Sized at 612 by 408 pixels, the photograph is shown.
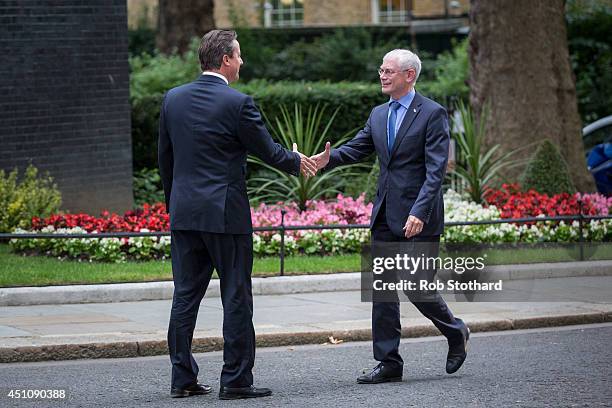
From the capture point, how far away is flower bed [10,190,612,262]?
12.6m

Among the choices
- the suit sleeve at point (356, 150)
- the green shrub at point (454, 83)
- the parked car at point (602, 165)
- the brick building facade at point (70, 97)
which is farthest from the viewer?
the green shrub at point (454, 83)

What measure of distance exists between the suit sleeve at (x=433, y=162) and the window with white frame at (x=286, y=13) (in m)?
33.6

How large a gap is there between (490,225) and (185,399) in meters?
6.99

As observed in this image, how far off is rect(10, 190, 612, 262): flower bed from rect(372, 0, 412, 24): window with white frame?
Result: 26.3m

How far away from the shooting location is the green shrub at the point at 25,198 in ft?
43.6

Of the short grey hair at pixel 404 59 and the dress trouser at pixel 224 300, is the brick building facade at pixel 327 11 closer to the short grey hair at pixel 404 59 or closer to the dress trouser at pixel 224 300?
the short grey hair at pixel 404 59

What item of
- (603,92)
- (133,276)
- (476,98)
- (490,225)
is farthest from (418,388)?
(603,92)

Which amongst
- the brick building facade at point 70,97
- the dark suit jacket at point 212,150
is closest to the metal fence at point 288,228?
the brick building facade at point 70,97

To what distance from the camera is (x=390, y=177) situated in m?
7.43

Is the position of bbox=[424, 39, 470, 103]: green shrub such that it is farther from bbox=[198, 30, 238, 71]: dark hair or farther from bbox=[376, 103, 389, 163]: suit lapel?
bbox=[198, 30, 238, 71]: dark hair

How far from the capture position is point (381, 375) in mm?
7461

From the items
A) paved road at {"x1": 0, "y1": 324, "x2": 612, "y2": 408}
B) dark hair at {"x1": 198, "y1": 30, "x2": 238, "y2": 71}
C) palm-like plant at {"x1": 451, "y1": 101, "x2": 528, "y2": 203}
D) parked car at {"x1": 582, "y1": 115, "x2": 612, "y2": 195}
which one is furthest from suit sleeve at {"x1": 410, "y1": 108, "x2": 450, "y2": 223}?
parked car at {"x1": 582, "y1": 115, "x2": 612, "y2": 195}

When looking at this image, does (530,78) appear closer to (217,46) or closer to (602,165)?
(602,165)

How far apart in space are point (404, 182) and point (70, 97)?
8.12m
